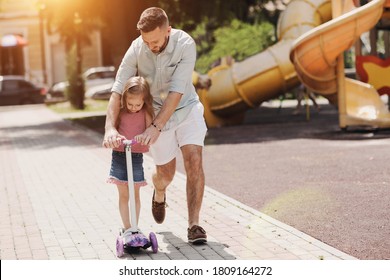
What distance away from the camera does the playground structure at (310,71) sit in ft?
49.1

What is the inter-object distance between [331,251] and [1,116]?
25.0 m

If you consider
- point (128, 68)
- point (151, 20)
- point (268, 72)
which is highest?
point (151, 20)

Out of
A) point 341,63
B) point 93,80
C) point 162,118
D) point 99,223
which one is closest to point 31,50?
point 93,80

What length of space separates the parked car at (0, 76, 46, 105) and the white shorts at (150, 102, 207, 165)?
106ft

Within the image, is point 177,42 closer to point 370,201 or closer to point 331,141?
point 370,201

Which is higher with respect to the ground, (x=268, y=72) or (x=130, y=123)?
(x=130, y=123)

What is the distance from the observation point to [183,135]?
698 centimetres

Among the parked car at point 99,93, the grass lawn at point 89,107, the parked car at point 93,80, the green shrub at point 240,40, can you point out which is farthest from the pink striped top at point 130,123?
the parked car at point 93,80

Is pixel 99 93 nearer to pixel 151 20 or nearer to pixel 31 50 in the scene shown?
pixel 31 50

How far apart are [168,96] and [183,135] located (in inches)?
19.0

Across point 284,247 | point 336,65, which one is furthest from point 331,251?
point 336,65

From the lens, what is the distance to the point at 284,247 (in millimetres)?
6625

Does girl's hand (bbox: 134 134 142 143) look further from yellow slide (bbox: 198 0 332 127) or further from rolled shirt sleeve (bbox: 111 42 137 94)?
yellow slide (bbox: 198 0 332 127)

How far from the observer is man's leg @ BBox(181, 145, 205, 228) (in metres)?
6.93
